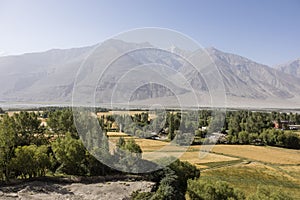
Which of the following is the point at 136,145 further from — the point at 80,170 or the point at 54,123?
the point at 54,123

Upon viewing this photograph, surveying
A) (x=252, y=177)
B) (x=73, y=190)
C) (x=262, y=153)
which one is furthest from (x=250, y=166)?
(x=73, y=190)

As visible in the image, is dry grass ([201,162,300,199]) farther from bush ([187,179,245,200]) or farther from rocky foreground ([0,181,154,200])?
bush ([187,179,245,200])

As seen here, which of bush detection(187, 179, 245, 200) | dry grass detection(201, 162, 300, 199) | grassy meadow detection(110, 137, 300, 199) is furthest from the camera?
grassy meadow detection(110, 137, 300, 199)

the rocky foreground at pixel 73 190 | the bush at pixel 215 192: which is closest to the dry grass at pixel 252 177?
the rocky foreground at pixel 73 190

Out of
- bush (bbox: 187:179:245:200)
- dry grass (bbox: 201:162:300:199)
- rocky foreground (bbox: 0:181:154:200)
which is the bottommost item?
dry grass (bbox: 201:162:300:199)

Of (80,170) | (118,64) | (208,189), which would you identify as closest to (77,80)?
(118,64)

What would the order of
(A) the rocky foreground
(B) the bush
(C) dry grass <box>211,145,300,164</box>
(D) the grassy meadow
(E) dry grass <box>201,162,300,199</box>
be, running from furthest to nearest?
(C) dry grass <box>211,145,300,164</box>
(D) the grassy meadow
(E) dry grass <box>201,162,300,199</box>
(A) the rocky foreground
(B) the bush

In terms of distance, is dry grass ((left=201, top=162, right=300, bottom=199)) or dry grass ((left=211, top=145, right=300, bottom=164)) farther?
dry grass ((left=211, top=145, right=300, bottom=164))

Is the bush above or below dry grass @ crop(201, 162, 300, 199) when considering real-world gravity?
above

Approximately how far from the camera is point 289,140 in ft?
158

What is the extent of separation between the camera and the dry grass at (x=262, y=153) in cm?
3755

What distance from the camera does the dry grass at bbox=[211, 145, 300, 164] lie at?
37.5m

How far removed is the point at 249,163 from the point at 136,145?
20.2m

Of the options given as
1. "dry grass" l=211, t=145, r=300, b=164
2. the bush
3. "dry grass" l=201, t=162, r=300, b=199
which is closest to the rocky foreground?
the bush
